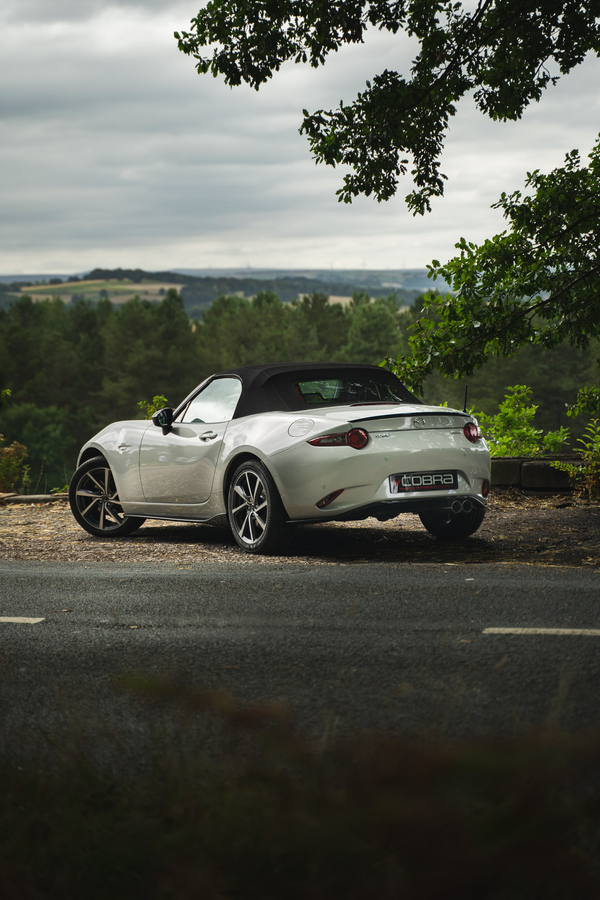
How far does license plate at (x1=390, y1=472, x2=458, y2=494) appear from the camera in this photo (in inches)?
277

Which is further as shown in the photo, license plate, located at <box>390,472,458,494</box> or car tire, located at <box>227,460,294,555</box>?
car tire, located at <box>227,460,294,555</box>

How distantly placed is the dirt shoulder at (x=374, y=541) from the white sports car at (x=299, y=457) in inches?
11.8

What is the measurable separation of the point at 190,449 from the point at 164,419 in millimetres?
461

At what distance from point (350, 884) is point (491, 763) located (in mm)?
756

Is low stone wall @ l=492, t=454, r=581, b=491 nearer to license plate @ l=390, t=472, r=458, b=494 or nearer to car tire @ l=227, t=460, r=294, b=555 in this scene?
license plate @ l=390, t=472, r=458, b=494

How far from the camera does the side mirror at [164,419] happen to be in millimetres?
8469

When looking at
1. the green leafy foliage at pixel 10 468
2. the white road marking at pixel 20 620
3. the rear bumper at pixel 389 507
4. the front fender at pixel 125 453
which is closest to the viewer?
the white road marking at pixel 20 620

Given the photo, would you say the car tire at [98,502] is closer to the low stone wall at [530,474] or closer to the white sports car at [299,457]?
the white sports car at [299,457]

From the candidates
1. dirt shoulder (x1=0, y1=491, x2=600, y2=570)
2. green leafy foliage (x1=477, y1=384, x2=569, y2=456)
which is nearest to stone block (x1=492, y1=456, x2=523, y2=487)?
dirt shoulder (x1=0, y1=491, x2=600, y2=570)

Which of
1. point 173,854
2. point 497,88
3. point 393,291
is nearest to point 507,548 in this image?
point 173,854

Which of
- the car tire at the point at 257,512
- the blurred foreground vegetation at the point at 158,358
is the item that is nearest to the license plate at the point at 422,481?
the car tire at the point at 257,512

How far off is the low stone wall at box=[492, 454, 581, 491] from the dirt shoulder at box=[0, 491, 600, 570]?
0.23 m

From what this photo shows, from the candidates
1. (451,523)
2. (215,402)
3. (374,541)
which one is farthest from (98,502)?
(451,523)

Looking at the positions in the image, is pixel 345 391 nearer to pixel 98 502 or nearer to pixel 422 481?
pixel 422 481
